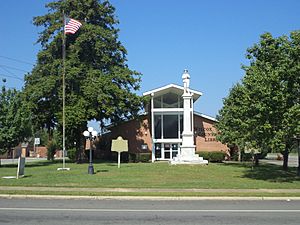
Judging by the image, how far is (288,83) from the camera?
2012 cm

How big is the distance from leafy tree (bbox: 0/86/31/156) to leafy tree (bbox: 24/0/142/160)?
2.88 meters

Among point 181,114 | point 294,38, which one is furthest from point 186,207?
point 181,114

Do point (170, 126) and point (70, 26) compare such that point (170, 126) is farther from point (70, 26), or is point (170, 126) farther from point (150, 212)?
point (150, 212)

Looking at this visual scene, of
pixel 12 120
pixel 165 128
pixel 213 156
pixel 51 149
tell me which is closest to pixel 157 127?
pixel 165 128

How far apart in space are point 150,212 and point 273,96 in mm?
10623

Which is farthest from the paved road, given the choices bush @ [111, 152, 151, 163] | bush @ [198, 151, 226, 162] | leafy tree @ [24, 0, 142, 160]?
bush @ [198, 151, 226, 162]

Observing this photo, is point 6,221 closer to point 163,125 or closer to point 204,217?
point 204,217

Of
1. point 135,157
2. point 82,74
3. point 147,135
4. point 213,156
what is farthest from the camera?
point 147,135

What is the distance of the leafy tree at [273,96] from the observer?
19.4 m

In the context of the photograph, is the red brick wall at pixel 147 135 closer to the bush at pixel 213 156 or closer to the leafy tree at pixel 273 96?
the bush at pixel 213 156

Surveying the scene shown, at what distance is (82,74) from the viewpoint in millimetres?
40469

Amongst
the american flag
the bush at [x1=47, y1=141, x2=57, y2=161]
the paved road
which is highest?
the american flag

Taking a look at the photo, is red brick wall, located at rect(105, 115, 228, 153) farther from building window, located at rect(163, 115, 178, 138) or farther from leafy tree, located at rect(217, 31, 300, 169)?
leafy tree, located at rect(217, 31, 300, 169)

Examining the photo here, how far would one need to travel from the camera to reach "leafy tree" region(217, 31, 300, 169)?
19375 millimetres
